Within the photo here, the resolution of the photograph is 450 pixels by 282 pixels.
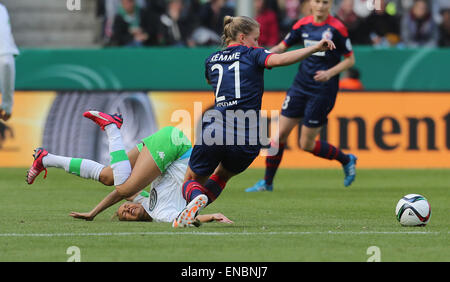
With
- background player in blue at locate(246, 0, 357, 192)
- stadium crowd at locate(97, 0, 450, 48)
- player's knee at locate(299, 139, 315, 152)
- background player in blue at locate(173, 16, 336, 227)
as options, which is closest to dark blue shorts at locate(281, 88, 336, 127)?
background player in blue at locate(246, 0, 357, 192)

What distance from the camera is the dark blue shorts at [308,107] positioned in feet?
40.2

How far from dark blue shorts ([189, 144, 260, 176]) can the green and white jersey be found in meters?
0.25

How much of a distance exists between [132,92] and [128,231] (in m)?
8.29

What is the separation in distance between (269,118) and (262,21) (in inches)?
133

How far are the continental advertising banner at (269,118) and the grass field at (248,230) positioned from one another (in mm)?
3096

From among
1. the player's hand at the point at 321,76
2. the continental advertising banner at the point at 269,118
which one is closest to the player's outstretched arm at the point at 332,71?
the player's hand at the point at 321,76

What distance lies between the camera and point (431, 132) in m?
16.1

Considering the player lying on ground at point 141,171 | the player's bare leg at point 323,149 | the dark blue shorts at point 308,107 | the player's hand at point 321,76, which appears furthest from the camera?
the player's bare leg at point 323,149

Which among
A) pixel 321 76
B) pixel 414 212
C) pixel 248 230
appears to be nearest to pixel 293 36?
pixel 321 76

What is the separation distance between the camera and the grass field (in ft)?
22.6

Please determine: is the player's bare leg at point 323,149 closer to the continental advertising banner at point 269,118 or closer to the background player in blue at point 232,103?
the continental advertising banner at point 269,118

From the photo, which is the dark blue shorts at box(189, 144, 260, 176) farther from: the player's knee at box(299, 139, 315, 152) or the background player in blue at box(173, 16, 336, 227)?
the player's knee at box(299, 139, 315, 152)
